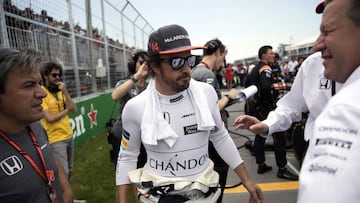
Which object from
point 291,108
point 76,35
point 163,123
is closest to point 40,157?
point 163,123

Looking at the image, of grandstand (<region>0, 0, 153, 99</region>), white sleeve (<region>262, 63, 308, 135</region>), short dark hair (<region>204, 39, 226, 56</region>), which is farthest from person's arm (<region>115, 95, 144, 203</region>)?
grandstand (<region>0, 0, 153, 99</region>)

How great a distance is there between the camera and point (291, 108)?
6.75ft

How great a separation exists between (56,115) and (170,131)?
7.60ft

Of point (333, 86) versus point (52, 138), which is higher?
point (333, 86)

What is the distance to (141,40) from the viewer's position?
53.2 feet

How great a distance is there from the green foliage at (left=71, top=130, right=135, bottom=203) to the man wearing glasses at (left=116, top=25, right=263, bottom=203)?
7.17ft

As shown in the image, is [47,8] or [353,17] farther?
[47,8]

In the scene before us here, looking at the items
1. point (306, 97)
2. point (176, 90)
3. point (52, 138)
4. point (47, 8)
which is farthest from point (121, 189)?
point (47, 8)

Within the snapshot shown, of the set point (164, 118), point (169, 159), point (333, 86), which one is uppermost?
point (333, 86)

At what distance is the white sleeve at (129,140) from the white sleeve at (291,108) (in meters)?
0.91

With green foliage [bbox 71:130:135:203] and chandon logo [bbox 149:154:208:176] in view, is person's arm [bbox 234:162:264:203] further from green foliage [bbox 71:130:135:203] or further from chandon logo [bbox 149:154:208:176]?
green foliage [bbox 71:130:135:203]

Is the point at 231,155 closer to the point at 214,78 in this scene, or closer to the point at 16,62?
the point at 16,62

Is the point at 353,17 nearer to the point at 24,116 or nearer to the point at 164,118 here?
the point at 164,118

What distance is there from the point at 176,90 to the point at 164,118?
0.62 ft
